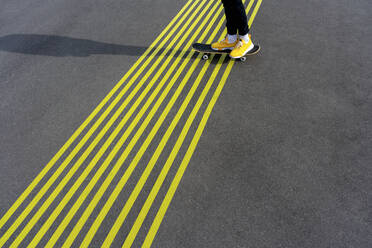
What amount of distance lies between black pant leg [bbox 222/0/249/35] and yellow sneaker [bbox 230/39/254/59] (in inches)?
8.8

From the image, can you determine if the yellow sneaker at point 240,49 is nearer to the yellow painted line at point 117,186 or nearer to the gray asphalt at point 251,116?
the gray asphalt at point 251,116

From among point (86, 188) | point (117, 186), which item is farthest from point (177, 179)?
point (86, 188)

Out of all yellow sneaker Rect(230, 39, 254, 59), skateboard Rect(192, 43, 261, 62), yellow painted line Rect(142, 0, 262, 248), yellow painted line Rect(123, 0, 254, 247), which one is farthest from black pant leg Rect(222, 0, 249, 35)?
yellow painted line Rect(123, 0, 254, 247)

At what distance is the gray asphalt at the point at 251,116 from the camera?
11.3ft

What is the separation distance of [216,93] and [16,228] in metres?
3.91

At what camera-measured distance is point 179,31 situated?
6566 millimetres

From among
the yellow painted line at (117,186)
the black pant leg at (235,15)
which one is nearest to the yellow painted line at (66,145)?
the yellow painted line at (117,186)

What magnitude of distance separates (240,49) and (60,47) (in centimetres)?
447

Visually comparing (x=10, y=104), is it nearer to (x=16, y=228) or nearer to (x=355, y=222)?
(x=16, y=228)

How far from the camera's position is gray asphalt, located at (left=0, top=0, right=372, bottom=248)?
3455mm

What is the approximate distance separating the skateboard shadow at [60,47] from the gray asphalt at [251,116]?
41 mm

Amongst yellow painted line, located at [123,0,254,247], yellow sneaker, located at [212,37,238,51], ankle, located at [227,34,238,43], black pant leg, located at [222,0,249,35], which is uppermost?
black pant leg, located at [222,0,249,35]

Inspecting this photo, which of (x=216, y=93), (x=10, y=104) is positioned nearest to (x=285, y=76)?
(x=216, y=93)

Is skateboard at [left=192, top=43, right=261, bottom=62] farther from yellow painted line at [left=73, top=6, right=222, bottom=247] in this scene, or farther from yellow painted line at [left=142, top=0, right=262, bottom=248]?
yellow painted line at [left=73, top=6, right=222, bottom=247]
